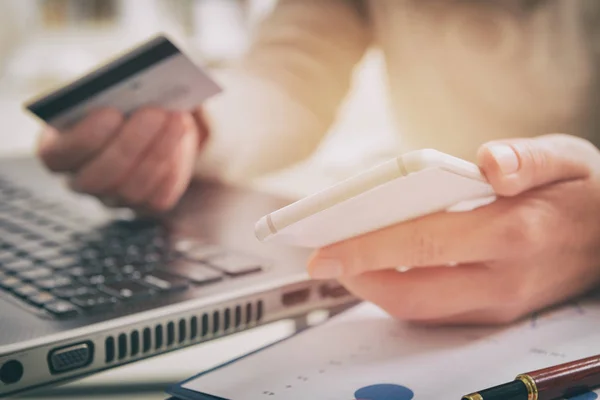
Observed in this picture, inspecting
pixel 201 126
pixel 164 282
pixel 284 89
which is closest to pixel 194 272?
pixel 164 282

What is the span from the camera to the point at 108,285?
396 millimetres

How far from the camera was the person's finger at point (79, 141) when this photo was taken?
0.55 m

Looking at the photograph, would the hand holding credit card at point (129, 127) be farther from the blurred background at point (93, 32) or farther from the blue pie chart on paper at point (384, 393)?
the blurred background at point (93, 32)

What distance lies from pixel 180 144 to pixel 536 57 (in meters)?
0.36

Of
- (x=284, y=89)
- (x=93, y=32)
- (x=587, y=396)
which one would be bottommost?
(x=587, y=396)

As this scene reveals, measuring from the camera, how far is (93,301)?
37 cm

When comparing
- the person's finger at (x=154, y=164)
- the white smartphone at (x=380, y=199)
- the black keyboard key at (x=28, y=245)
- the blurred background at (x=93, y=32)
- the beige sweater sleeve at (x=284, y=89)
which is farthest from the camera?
the blurred background at (x=93, y=32)

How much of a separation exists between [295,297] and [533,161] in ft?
0.49

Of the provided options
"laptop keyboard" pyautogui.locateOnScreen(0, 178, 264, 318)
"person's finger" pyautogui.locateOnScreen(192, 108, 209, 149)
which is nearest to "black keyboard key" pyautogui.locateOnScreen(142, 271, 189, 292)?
"laptop keyboard" pyautogui.locateOnScreen(0, 178, 264, 318)

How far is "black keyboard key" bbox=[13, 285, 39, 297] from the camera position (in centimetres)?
38

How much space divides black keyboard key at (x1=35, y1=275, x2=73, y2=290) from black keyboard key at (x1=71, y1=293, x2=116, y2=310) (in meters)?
0.03

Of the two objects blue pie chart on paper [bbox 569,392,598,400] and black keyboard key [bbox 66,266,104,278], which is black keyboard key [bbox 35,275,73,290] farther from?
blue pie chart on paper [bbox 569,392,598,400]

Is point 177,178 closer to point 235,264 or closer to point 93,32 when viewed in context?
point 235,264

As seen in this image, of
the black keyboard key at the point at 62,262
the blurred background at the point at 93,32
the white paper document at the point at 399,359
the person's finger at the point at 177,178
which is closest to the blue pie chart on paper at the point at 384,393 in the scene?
the white paper document at the point at 399,359
